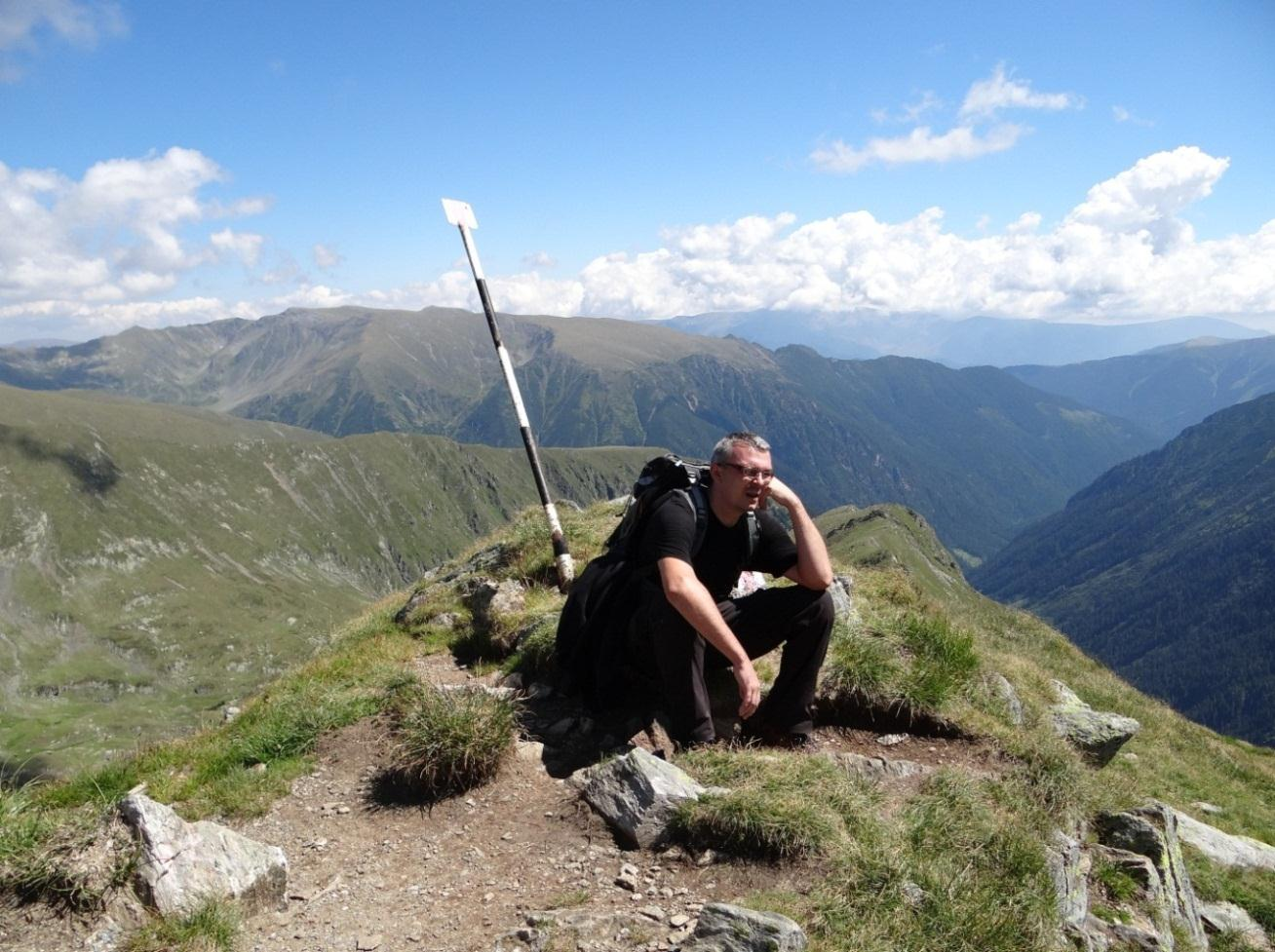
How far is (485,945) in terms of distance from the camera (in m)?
5.61

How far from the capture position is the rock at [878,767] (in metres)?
A: 8.30

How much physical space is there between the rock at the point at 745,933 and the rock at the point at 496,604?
7443mm

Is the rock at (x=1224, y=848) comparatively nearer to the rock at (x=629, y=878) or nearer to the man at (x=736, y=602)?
the man at (x=736, y=602)

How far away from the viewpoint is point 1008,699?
11.4 metres

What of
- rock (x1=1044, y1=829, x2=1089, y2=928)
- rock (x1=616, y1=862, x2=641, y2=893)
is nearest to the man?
rock (x1=616, y1=862, x2=641, y2=893)

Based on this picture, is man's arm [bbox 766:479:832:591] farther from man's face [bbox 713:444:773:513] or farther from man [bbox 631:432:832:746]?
man's face [bbox 713:444:773:513]

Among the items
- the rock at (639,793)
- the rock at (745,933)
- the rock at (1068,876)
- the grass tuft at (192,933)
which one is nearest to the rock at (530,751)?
the rock at (639,793)

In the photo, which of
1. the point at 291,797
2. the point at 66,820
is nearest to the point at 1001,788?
the point at 291,797

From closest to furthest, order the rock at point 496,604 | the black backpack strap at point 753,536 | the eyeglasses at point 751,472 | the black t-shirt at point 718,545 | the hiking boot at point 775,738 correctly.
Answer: the black t-shirt at point 718,545 → the eyeglasses at point 751,472 → the black backpack strap at point 753,536 → the hiking boot at point 775,738 → the rock at point 496,604

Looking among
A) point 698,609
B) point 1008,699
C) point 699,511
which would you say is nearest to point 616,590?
point 699,511

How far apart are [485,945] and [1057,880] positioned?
5.15 m

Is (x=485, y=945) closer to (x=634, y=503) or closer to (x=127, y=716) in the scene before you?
(x=634, y=503)

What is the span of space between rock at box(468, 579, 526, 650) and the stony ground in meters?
3.90

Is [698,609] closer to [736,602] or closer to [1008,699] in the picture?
[736,602]
